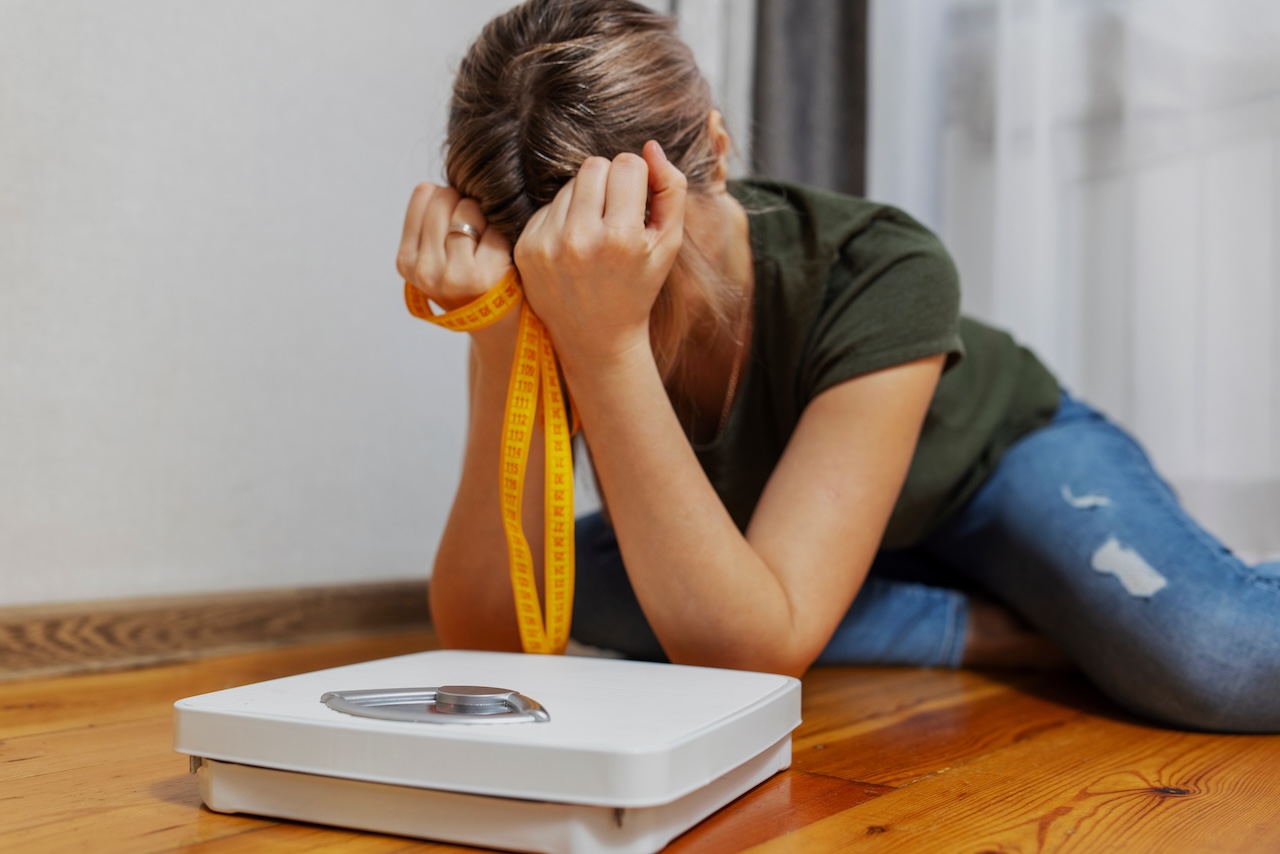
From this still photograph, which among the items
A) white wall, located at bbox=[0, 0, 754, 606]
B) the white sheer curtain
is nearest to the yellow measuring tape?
white wall, located at bbox=[0, 0, 754, 606]

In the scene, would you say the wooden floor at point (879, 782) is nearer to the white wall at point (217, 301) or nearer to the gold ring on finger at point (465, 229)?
the white wall at point (217, 301)

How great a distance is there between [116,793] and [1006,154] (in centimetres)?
155

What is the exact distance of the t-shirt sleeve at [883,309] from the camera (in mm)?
965

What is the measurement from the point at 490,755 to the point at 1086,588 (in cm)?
76

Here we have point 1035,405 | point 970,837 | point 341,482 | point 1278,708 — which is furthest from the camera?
point 341,482

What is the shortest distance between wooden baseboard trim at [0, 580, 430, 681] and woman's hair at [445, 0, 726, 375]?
0.66 metres

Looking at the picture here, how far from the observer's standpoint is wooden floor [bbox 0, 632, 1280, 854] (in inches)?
23.8

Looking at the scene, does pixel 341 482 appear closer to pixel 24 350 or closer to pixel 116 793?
pixel 24 350

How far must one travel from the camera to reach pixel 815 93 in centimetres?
195

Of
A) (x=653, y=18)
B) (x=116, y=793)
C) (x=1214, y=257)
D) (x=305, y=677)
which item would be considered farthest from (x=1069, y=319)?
(x=116, y=793)

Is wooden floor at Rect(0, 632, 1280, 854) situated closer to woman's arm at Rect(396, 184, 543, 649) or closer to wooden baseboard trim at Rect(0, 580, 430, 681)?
wooden baseboard trim at Rect(0, 580, 430, 681)

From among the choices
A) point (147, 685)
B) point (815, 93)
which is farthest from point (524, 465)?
point (815, 93)

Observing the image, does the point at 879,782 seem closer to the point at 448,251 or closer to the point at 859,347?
the point at 859,347

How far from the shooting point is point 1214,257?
1531 millimetres
